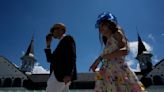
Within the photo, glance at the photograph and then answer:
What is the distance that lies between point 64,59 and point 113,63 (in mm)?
984

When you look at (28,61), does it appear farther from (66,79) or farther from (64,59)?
(66,79)

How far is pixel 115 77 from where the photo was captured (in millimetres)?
3570

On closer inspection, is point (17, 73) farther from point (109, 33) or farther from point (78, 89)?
point (109, 33)

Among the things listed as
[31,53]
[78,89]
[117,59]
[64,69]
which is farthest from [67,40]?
[31,53]

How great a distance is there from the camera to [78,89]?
31.0m

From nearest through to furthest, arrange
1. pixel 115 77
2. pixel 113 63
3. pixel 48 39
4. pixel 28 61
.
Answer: pixel 115 77 < pixel 113 63 < pixel 48 39 < pixel 28 61

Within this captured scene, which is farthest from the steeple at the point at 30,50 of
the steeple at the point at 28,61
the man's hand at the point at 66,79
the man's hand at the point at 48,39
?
the man's hand at the point at 66,79

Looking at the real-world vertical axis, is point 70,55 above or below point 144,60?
below

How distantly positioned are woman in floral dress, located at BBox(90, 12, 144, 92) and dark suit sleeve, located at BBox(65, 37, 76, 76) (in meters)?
0.63

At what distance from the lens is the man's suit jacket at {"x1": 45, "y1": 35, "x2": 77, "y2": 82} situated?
166 inches

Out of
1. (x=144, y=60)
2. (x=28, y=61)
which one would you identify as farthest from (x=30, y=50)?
(x=144, y=60)

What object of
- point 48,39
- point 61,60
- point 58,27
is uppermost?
point 58,27

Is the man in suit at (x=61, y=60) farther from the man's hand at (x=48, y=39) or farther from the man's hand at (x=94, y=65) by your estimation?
the man's hand at (x=94, y=65)

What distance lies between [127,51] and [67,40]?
1.35m
